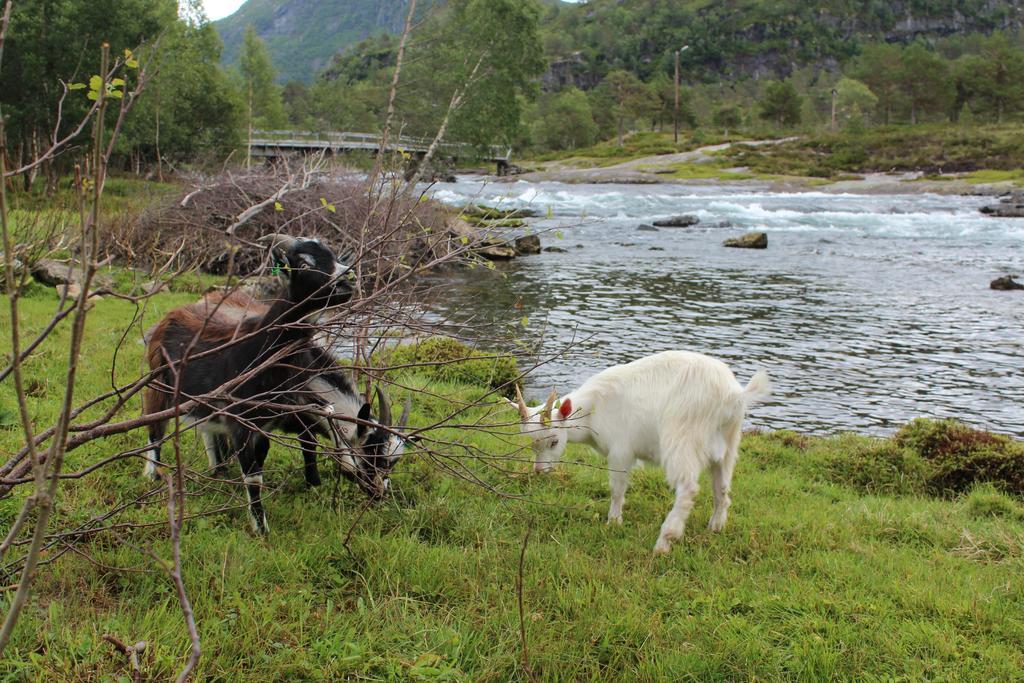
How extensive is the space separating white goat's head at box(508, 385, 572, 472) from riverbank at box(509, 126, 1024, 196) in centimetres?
4668

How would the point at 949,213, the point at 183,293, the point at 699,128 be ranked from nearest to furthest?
the point at 183,293
the point at 949,213
the point at 699,128

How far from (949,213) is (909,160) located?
29636 millimetres

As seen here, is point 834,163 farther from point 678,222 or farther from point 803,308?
point 803,308

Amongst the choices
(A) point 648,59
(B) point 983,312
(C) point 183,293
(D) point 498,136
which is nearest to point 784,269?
(B) point 983,312

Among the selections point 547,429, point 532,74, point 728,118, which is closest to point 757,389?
point 547,429

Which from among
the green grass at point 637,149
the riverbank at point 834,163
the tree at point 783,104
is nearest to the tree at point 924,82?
the tree at point 783,104

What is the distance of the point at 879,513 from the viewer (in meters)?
5.78

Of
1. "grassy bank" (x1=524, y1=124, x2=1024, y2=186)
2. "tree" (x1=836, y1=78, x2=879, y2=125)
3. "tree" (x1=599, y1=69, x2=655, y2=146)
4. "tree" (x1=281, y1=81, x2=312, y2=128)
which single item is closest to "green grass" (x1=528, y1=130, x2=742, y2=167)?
"grassy bank" (x1=524, y1=124, x2=1024, y2=186)

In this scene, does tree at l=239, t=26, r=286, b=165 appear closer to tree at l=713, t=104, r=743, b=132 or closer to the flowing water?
the flowing water

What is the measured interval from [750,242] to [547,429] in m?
22.7

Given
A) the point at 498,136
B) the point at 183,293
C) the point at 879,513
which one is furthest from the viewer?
the point at 498,136

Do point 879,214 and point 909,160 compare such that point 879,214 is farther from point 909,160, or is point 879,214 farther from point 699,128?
point 699,128

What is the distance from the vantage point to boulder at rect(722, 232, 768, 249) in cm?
2650

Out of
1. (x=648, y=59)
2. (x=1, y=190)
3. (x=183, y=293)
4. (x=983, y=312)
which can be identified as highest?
(x=648, y=59)
